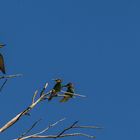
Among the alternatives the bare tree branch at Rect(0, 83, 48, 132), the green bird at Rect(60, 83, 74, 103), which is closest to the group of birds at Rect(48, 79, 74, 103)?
the green bird at Rect(60, 83, 74, 103)

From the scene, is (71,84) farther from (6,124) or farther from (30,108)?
(6,124)

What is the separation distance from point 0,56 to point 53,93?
109 cm

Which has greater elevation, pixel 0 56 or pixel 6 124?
pixel 0 56

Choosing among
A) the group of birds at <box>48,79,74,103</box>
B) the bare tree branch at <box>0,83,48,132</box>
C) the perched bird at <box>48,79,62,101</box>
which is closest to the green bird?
the group of birds at <box>48,79,74,103</box>

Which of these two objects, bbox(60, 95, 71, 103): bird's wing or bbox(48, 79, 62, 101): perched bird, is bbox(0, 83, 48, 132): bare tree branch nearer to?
bbox(48, 79, 62, 101): perched bird

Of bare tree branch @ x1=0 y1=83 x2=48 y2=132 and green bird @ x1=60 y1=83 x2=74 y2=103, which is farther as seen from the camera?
green bird @ x1=60 y1=83 x2=74 y2=103

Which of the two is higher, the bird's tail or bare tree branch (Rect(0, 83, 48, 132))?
the bird's tail

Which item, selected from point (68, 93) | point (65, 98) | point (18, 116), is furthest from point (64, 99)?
point (18, 116)

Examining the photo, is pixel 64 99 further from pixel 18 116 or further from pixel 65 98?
pixel 18 116

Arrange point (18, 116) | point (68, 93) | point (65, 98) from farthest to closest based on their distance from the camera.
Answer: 1. point (65, 98)
2. point (68, 93)
3. point (18, 116)

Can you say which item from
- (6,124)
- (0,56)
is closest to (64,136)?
(6,124)

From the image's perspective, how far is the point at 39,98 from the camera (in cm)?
1005

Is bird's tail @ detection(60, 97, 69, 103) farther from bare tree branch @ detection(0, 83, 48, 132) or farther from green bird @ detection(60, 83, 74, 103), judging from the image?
bare tree branch @ detection(0, 83, 48, 132)

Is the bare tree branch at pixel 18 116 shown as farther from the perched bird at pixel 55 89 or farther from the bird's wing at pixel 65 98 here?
the bird's wing at pixel 65 98
